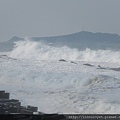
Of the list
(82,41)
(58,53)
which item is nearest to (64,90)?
(58,53)

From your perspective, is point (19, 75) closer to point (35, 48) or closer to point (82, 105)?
point (82, 105)

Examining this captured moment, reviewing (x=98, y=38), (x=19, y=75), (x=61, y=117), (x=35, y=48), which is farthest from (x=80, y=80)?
(x=98, y=38)

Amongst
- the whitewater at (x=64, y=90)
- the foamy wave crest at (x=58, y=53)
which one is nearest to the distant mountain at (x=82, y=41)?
the foamy wave crest at (x=58, y=53)

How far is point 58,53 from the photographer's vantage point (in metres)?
82.4

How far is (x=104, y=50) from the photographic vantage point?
8744 centimetres

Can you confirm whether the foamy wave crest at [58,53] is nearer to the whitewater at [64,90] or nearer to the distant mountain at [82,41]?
the distant mountain at [82,41]

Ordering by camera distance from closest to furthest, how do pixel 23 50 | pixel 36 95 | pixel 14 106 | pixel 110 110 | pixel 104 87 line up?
pixel 14 106 → pixel 110 110 → pixel 36 95 → pixel 104 87 → pixel 23 50

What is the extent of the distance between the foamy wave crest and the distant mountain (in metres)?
4.85

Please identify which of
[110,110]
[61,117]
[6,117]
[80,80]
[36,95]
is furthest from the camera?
[80,80]

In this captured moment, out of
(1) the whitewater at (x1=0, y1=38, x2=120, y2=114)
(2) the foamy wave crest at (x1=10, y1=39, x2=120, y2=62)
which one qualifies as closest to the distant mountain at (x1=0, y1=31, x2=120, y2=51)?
(2) the foamy wave crest at (x1=10, y1=39, x2=120, y2=62)

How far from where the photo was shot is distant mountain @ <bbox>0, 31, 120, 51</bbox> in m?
95.6

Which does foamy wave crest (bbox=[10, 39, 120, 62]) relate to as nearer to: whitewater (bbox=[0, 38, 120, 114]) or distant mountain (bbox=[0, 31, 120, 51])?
distant mountain (bbox=[0, 31, 120, 51])

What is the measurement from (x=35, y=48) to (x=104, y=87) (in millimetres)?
56018

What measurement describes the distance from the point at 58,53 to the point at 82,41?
77.3 feet
